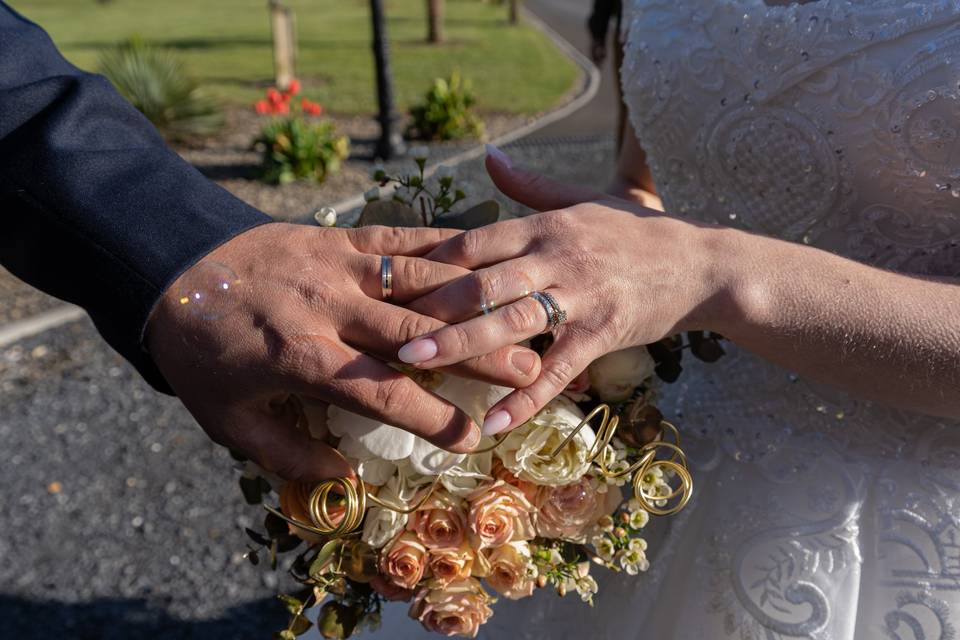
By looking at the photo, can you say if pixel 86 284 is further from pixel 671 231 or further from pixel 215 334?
pixel 671 231

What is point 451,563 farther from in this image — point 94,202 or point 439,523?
point 94,202

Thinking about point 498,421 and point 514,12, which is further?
point 514,12

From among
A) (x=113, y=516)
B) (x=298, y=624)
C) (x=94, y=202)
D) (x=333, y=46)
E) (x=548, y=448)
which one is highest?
(x=94, y=202)

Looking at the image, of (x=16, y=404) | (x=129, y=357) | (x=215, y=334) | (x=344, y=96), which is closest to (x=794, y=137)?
(x=215, y=334)

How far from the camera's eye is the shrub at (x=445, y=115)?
1103cm

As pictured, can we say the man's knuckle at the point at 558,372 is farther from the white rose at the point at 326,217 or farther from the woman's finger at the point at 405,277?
the white rose at the point at 326,217

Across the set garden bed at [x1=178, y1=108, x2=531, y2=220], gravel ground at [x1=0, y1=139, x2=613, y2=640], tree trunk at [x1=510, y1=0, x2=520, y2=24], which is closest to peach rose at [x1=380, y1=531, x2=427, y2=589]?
gravel ground at [x1=0, y1=139, x2=613, y2=640]

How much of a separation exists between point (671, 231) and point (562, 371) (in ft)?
1.02

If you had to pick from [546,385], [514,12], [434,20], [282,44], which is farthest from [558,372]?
[514,12]

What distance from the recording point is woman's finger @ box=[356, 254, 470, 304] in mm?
1208

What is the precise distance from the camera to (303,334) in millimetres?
1149

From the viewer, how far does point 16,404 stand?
190 inches

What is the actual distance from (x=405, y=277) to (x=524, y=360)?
0.22 metres

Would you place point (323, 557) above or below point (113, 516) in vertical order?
above
